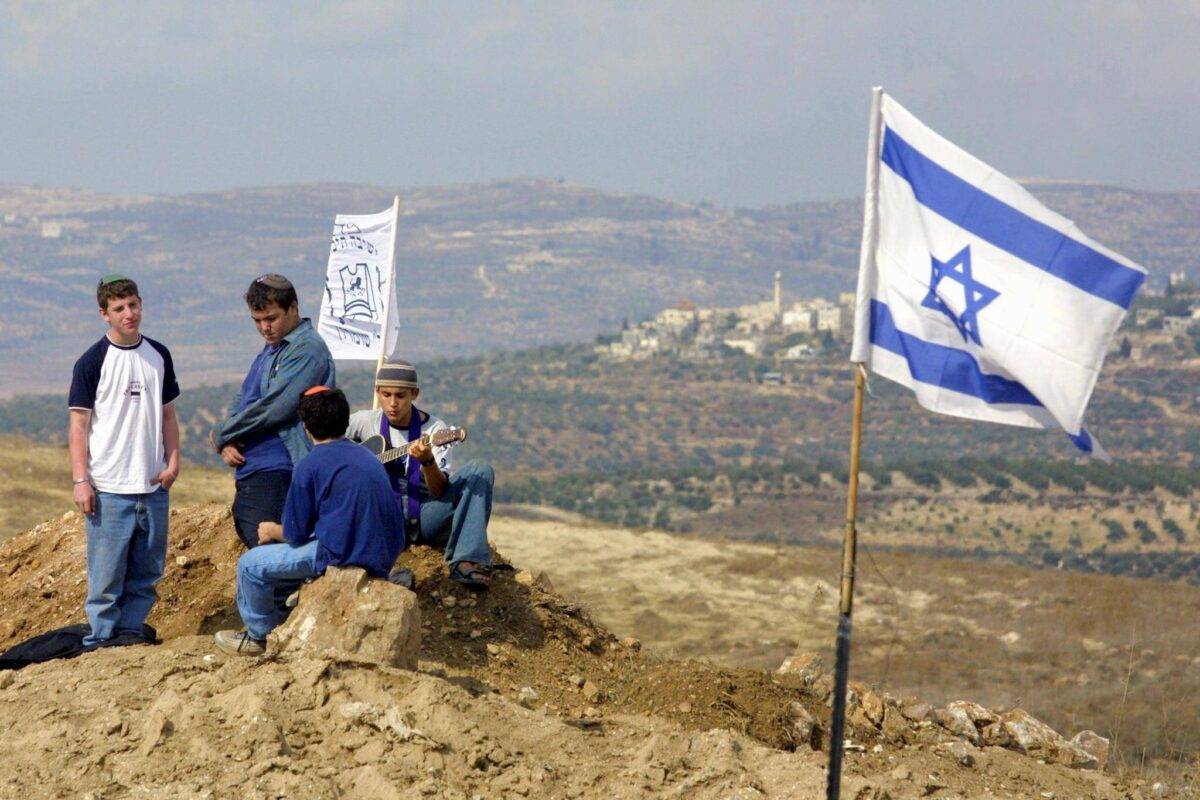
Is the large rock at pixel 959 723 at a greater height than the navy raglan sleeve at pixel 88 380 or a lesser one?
lesser

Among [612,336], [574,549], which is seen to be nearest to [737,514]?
[574,549]

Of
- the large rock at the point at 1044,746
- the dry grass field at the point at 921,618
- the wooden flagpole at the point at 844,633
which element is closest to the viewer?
the wooden flagpole at the point at 844,633

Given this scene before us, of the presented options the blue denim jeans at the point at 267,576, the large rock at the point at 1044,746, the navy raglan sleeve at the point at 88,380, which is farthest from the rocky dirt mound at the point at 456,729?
the navy raglan sleeve at the point at 88,380

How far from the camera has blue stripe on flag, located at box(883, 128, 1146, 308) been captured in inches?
219

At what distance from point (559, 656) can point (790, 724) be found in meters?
1.37

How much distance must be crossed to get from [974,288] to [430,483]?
3279mm

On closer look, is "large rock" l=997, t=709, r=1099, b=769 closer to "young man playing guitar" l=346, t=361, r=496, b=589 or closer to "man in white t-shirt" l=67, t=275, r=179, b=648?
"young man playing guitar" l=346, t=361, r=496, b=589

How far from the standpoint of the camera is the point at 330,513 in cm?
666

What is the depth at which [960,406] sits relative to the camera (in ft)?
18.7

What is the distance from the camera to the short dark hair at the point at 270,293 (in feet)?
23.9

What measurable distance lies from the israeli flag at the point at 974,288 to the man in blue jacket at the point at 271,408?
2.96 meters

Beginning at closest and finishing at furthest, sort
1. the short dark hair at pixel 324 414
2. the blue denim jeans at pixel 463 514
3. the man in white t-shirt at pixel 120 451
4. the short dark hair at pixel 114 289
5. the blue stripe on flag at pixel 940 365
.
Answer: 1. the blue stripe on flag at pixel 940 365
2. the short dark hair at pixel 324 414
3. the short dark hair at pixel 114 289
4. the man in white t-shirt at pixel 120 451
5. the blue denim jeans at pixel 463 514

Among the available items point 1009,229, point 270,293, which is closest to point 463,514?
point 270,293

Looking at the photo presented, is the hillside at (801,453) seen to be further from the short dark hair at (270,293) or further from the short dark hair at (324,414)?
the short dark hair at (324,414)
